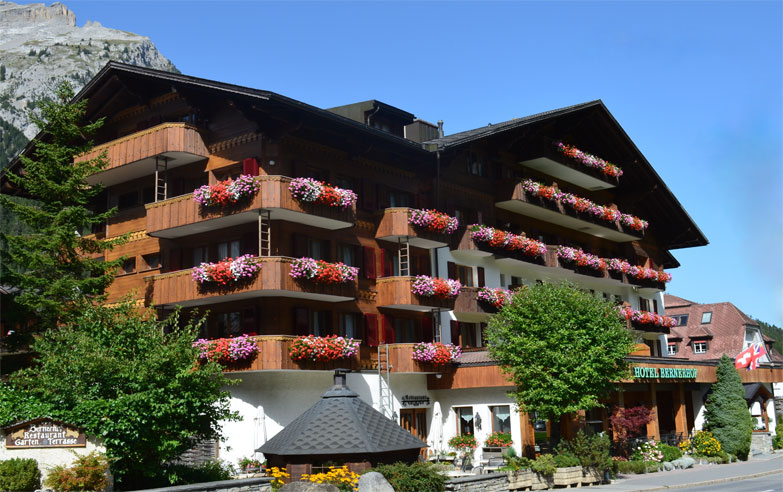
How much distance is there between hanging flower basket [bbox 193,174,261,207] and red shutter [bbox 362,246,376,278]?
6328 millimetres

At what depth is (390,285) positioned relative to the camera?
3678 centimetres

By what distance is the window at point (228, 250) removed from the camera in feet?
114

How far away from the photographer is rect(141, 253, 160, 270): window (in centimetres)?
3694

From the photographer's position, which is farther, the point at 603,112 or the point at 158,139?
the point at 603,112

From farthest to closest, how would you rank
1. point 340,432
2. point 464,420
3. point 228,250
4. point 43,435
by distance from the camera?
point 464,420 < point 228,250 < point 340,432 < point 43,435

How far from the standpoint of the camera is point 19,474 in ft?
67.3

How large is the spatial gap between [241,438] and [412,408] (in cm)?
842

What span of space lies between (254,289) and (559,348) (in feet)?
37.2

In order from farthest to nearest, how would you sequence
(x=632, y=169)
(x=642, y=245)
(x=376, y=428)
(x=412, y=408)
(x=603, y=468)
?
(x=642, y=245) → (x=632, y=169) → (x=412, y=408) → (x=603, y=468) → (x=376, y=428)

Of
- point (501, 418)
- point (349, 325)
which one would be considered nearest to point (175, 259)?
point (349, 325)

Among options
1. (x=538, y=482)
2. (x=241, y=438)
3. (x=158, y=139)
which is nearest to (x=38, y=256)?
(x=158, y=139)

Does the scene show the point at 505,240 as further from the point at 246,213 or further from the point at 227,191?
the point at 227,191

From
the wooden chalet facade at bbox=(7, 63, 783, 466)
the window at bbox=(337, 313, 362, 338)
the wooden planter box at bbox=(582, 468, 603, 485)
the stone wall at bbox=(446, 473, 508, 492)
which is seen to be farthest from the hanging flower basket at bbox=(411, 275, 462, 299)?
the stone wall at bbox=(446, 473, 508, 492)

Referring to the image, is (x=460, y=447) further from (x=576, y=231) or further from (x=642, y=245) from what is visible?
(x=642, y=245)
